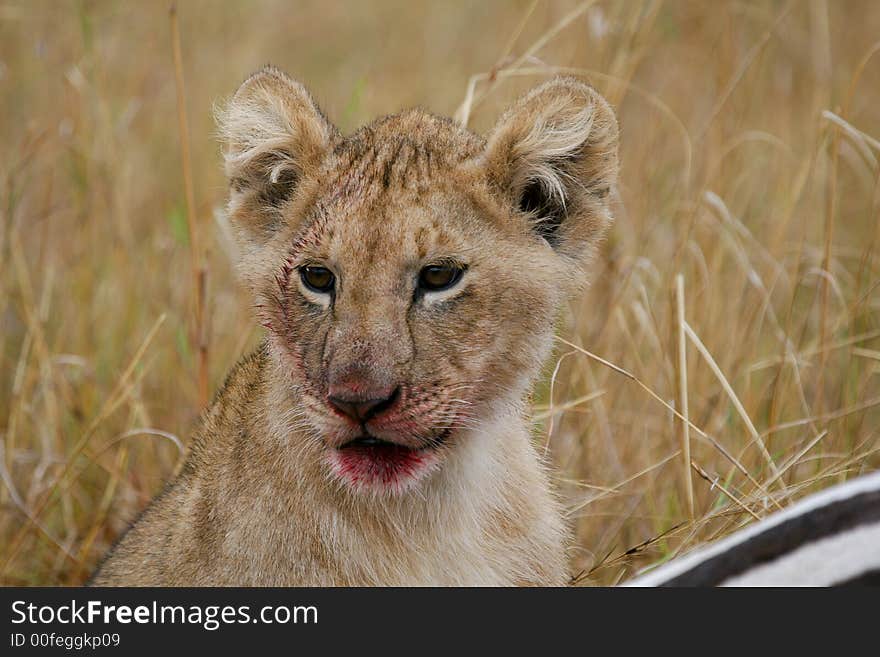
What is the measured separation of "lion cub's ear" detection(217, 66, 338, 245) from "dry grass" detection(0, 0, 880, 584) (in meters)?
1.13

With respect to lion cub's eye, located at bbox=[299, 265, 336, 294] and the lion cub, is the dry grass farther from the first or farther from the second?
lion cub's eye, located at bbox=[299, 265, 336, 294]

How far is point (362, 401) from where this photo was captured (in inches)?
133

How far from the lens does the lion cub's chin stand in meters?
3.66

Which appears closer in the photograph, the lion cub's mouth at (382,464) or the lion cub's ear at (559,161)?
the lion cub's mouth at (382,464)

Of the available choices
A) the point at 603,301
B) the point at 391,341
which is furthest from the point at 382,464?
the point at 603,301

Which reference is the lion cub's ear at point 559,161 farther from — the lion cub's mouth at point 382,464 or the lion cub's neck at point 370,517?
the lion cub's mouth at point 382,464

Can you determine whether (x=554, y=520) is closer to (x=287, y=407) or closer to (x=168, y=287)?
(x=287, y=407)

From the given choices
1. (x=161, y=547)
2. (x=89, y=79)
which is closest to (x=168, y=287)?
(x=89, y=79)

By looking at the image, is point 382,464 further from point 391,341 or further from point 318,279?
point 318,279

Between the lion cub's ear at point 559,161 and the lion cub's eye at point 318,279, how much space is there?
1.99ft

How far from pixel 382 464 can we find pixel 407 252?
64cm

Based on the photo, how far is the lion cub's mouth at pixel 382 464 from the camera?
3.66 metres

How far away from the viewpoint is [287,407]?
12.7 ft

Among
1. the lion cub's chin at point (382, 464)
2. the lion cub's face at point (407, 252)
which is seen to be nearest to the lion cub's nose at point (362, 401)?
the lion cub's face at point (407, 252)
